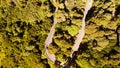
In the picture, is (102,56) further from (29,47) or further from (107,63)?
(29,47)

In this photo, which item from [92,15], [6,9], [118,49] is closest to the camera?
[118,49]

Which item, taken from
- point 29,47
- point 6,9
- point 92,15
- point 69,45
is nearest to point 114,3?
point 92,15

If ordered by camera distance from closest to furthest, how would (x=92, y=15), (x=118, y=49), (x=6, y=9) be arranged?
1. (x=118, y=49)
2. (x=92, y=15)
3. (x=6, y=9)

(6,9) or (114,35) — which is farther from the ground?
(6,9)

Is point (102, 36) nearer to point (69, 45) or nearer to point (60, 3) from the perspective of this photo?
point (69, 45)

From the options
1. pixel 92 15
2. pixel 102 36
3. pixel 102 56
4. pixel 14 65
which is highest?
pixel 92 15

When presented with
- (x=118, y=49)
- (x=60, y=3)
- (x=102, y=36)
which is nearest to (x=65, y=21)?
(x=60, y=3)

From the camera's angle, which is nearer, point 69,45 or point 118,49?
point 118,49
